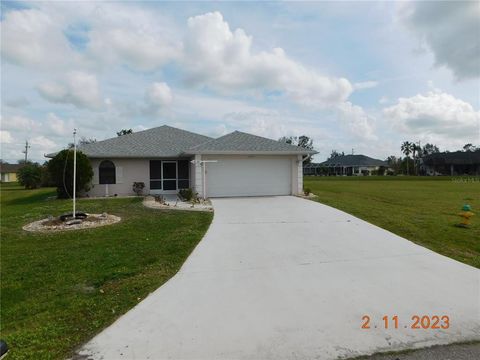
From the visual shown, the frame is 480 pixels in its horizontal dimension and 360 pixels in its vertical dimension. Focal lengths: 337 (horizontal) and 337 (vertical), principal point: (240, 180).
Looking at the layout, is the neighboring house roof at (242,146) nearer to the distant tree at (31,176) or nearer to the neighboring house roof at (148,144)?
the neighboring house roof at (148,144)

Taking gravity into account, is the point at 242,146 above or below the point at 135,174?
above

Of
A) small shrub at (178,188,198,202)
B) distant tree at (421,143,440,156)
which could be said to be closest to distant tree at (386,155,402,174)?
distant tree at (421,143,440,156)

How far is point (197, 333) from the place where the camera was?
11.7 ft

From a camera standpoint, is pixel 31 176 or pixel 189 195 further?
pixel 31 176

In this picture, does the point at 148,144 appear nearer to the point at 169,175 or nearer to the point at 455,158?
the point at 169,175

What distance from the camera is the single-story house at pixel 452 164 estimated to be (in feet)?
239

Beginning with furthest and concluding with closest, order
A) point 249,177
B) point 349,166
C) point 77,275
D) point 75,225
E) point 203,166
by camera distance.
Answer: point 349,166, point 249,177, point 203,166, point 75,225, point 77,275

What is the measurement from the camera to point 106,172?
61.8ft

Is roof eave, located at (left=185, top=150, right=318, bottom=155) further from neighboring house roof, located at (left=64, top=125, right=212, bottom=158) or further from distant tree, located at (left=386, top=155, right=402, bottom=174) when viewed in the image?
distant tree, located at (left=386, top=155, right=402, bottom=174)

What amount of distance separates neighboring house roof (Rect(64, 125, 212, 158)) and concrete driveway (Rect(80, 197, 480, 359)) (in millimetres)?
12115

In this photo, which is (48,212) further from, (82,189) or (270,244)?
(270,244)

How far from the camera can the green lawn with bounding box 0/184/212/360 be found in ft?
12.1

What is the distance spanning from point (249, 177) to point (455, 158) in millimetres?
74364

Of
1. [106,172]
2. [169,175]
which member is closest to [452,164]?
[169,175]
